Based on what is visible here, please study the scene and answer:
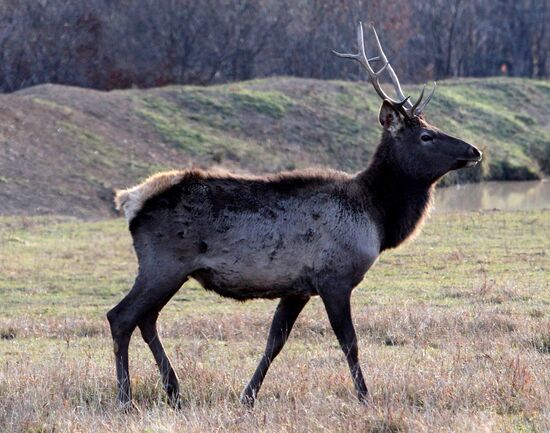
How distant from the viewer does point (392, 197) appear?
958cm

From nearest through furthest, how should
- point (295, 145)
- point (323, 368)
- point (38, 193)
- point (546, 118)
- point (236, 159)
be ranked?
point (323, 368), point (38, 193), point (236, 159), point (295, 145), point (546, 118)

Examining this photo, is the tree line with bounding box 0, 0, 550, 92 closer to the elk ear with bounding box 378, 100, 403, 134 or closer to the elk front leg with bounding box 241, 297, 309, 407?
the elk ear with bounding box 378, 100, 403, 134

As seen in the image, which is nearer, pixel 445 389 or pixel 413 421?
pixel 413 421

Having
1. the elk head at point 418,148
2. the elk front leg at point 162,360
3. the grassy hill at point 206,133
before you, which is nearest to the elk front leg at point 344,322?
the elk front leg at point 162,360

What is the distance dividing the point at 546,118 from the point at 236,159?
1902 centimetres

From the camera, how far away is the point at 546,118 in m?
50.2

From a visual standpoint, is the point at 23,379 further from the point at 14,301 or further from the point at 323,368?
the point at 14,301

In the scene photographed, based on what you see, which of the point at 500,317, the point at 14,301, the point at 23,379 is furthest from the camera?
the point at 14,301

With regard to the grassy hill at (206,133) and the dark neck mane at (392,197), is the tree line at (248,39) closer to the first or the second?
the grassy hill at (206,133)

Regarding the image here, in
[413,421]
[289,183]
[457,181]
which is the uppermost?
[289,183]

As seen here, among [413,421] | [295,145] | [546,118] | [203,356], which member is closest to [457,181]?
[295,145]

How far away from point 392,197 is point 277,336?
5.22 feet

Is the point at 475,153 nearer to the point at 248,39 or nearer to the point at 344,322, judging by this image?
the point at 344,322

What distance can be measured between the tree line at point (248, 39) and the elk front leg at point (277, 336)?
4156 centimetres
